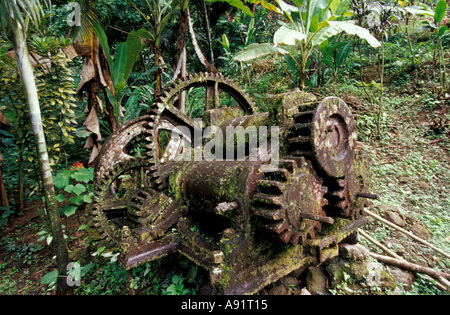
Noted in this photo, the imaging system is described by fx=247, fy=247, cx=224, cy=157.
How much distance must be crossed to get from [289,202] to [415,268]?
1.97 meters

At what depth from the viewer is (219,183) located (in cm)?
240

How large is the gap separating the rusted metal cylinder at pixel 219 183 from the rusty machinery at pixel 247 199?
1cm

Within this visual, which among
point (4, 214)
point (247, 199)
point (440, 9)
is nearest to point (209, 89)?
point (247, 199)

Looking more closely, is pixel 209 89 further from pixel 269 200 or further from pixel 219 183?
pixel 269 200

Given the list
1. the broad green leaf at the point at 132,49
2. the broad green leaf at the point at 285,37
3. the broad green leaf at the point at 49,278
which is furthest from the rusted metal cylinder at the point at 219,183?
the broad green leaf at the point at 132,49

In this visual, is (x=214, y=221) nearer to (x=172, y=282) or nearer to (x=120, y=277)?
(x=172, y=282)

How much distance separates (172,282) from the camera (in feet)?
9.14

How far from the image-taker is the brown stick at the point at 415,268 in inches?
101

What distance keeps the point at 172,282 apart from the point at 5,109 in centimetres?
353

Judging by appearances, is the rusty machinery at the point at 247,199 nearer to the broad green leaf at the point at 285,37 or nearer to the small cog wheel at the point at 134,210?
the small cog wheel at the point at 134,210

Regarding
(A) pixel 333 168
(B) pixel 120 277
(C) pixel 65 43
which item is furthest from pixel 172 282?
(C) pixel 65 43
